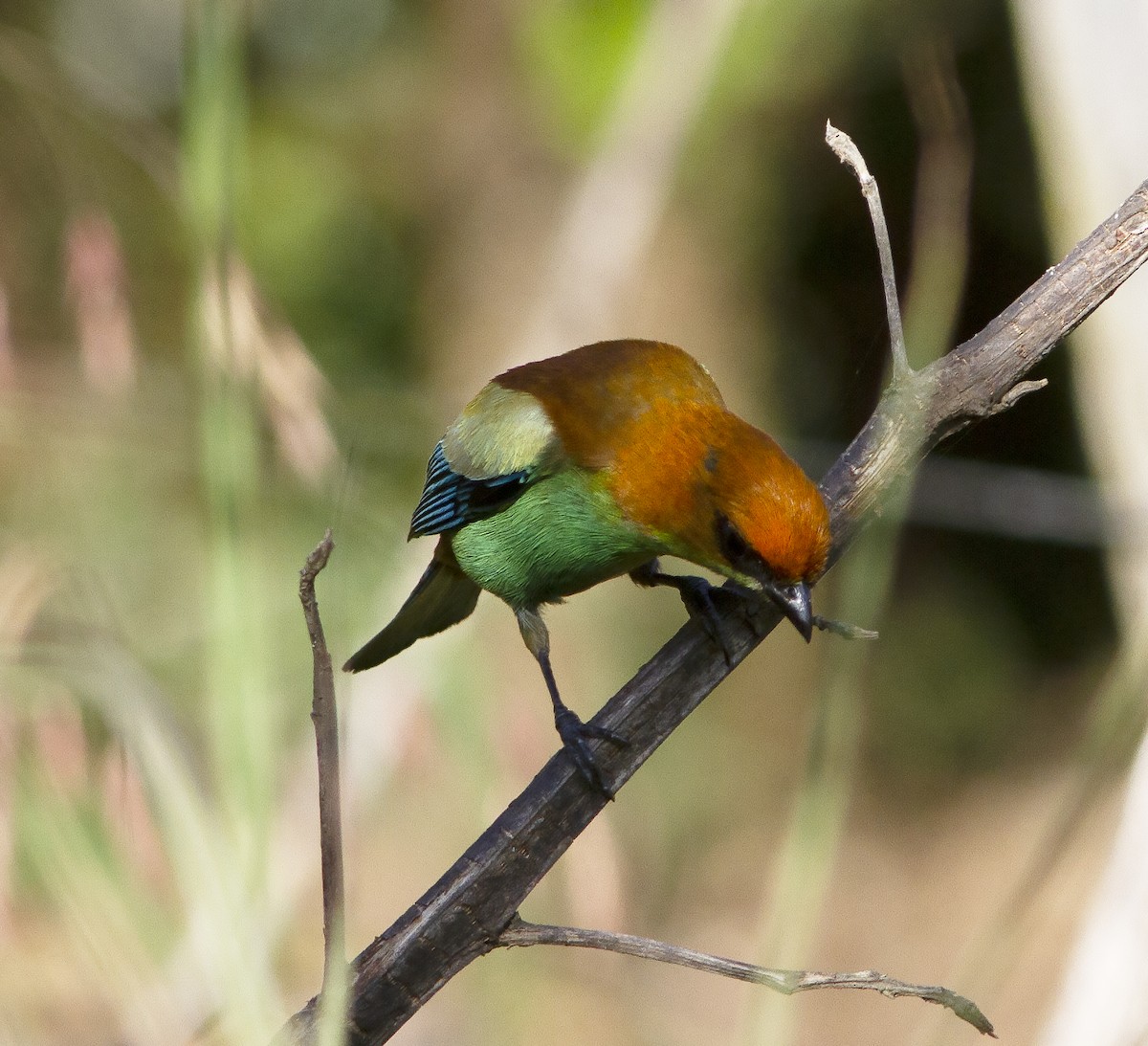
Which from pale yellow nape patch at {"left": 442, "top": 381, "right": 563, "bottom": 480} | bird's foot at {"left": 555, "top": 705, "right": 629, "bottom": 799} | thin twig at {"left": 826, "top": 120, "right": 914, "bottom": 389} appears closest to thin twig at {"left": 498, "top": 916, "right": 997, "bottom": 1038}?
bird's foot at {"left": 555, "top": 705, "right": 629, "bottom": 799}

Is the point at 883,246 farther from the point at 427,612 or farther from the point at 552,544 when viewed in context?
the point at 427,612

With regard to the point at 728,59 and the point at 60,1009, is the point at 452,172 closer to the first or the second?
the point at 728,59

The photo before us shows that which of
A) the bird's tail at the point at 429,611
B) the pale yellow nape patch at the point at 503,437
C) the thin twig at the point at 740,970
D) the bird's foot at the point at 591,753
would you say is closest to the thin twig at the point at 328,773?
the thin twig at the point at 740,970

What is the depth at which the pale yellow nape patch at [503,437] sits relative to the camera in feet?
10.8

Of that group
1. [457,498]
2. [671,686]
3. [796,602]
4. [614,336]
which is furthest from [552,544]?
[614,336]

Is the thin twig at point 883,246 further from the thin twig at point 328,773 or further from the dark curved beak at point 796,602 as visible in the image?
the thin twig at point 328,773

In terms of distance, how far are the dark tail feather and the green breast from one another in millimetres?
302

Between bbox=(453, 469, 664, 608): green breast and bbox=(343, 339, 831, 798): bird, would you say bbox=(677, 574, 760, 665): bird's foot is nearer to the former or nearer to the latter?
bbox=(343, 339, 831, 798): bird

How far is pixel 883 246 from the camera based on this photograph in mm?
A: 2127

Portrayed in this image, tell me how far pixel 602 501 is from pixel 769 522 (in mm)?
729

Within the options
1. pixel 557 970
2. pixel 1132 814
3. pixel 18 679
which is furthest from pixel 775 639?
pixel 18 679

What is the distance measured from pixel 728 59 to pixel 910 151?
1123mm

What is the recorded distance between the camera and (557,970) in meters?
5.77

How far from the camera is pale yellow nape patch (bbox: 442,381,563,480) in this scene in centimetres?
329
